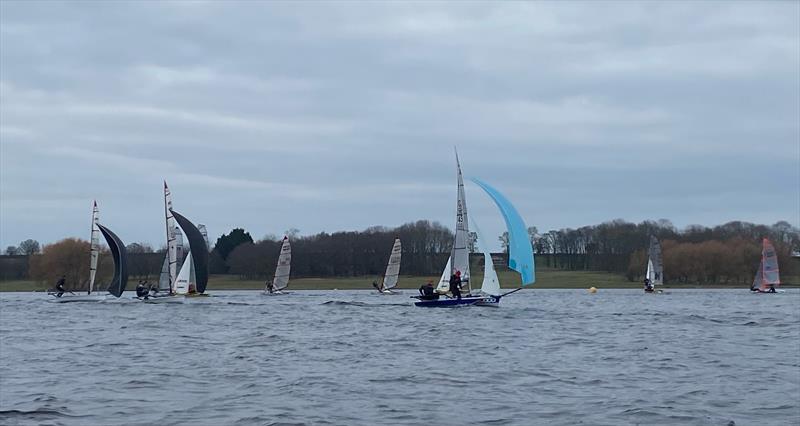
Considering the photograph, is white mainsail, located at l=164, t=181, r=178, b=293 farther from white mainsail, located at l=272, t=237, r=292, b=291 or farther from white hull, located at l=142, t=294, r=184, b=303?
white mainsail, located at l=272, t=237, r=292, b=291

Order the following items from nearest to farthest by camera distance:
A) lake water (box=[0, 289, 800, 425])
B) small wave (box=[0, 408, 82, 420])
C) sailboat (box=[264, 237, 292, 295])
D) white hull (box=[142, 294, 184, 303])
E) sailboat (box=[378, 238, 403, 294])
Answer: small wave (box=[0, 408, 82, 420])
lake water (box=[0, 289, 800, 425])
white hull (box=[142, 294, 184, 303])
sailboat (box=[378, 238, 403, 294])
sailboat (box=[264, 237, 292, 295])

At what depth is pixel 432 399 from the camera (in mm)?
15727

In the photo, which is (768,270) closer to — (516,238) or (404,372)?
(516,238)

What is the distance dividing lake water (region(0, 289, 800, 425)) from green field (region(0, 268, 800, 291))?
60.9m

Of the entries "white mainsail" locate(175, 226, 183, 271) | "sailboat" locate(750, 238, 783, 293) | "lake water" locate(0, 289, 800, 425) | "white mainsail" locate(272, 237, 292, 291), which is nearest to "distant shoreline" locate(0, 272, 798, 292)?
"sailboat" locate(750, 238, 783, 293)

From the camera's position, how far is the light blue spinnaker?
40.9 metres

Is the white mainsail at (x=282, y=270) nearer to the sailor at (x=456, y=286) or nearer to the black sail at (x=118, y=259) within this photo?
the black sail at (x=118, y=259)

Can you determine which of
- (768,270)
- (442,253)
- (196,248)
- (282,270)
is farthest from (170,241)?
(442,253)

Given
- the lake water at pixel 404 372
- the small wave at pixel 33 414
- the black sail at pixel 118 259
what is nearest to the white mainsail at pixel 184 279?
the black sail at pixel 118 259

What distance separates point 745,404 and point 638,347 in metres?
9.28

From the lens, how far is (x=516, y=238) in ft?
135

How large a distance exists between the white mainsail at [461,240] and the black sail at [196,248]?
63.6ft

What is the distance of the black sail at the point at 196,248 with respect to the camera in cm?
5866

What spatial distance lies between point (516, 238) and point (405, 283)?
60.6 m
